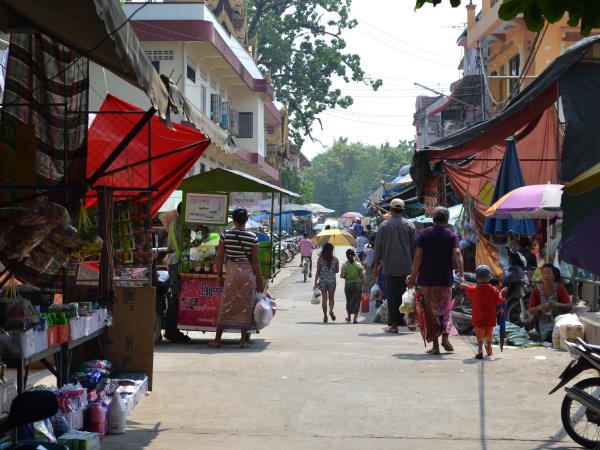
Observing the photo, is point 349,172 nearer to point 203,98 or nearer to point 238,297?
point 203,98

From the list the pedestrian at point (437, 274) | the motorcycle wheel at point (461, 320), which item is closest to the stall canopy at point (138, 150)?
the pedestrian at point (437, 274)

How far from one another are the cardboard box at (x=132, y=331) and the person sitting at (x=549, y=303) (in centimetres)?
705

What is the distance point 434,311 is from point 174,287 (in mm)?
3598

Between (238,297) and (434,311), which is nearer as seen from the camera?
(434,311)

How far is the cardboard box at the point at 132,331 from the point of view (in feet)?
27.2

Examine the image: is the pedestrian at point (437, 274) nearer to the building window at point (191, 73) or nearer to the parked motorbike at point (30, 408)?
the parked motorbike at point (30, 408)

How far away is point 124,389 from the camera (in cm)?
775

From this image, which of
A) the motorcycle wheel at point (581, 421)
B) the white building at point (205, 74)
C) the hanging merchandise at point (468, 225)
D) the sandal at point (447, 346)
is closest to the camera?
the motorcycle wheel at point (581, 421)

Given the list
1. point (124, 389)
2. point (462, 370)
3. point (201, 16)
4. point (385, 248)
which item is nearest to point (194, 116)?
point (124, 389)

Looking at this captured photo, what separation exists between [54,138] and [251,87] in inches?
1353

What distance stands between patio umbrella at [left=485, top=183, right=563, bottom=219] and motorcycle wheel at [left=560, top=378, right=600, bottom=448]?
624cm

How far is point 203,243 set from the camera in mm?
12969

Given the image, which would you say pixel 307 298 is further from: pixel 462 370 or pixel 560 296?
pixel 462 370

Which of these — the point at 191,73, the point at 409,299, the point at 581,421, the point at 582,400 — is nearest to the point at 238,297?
the point at 409,299
